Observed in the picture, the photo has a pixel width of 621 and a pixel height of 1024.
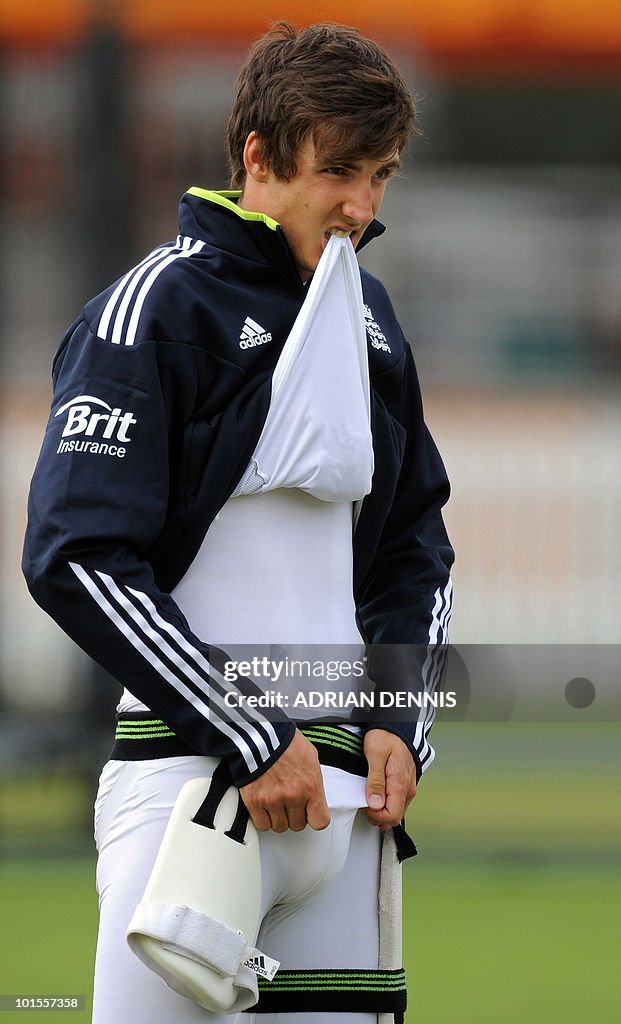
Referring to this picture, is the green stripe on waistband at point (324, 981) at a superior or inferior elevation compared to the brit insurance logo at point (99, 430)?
inferior

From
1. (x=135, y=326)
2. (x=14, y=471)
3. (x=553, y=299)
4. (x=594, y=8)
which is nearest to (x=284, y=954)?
(x=135, y=326)

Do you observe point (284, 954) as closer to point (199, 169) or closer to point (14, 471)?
point (14, 471)

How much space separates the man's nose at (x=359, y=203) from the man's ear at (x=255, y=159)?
0.33 ft

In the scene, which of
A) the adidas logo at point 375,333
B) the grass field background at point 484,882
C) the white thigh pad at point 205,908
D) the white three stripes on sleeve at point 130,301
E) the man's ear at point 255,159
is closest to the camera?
the white thigh pad at point 205,908

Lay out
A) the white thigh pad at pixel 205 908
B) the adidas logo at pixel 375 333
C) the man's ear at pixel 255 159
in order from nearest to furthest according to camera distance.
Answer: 1. the white thigh pad at pixel 205 908
2. the man's ear at pixel 255 159
3. the adidas logo at pixel 375 333

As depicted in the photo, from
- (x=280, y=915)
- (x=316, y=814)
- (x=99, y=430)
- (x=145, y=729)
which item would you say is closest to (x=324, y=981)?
(x=280, y=915)

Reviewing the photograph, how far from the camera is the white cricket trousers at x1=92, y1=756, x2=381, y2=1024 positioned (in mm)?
1411

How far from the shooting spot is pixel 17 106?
439cm

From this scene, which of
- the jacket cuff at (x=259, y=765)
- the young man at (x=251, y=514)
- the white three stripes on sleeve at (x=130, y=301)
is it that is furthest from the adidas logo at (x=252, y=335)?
the jacket cuff at (x=259, y=765)

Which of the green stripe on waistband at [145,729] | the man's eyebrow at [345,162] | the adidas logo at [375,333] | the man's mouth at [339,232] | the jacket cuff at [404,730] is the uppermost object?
the man's eyebrow at [345,162]

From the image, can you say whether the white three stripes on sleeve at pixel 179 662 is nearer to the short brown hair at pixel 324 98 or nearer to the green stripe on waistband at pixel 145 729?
the green stripe on waistband at pixel 145 729

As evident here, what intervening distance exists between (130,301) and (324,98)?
298 millimetres

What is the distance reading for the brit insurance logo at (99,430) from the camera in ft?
4.72

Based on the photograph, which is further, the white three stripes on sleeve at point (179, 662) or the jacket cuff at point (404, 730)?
the jacket cuff at point (404, 730)
